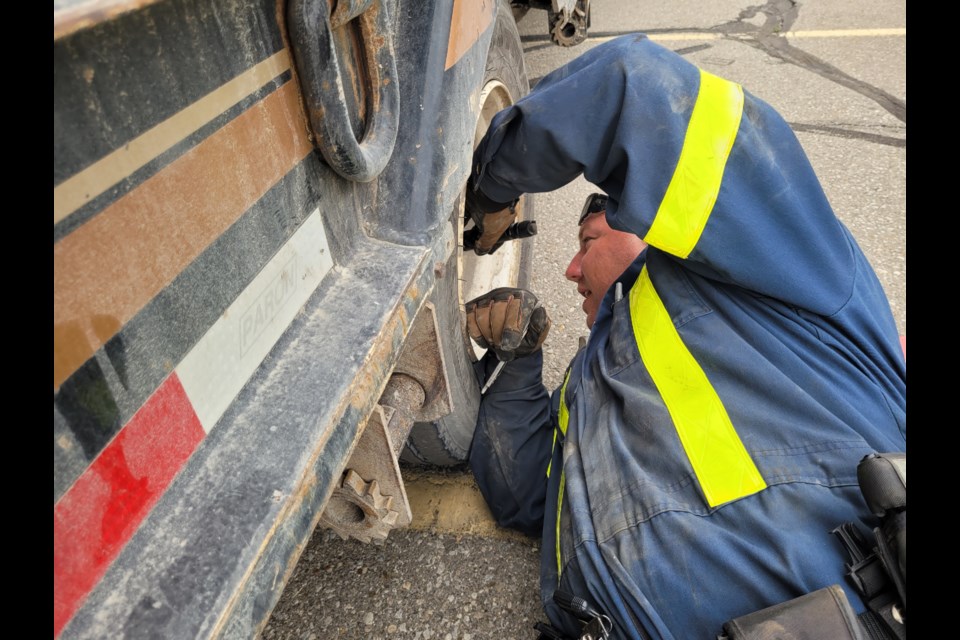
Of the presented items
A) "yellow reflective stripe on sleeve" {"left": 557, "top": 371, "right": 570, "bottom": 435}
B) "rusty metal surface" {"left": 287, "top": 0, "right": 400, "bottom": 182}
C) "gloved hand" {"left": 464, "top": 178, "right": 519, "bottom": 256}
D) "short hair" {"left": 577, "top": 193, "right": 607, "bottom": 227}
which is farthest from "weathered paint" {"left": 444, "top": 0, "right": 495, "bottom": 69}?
"yellow reflective stripe on sleeve" {"left": 557, "top": 371, "right": 570, "bottom": 435}

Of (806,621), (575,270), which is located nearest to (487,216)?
(575,270)

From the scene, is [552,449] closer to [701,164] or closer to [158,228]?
[701,164]

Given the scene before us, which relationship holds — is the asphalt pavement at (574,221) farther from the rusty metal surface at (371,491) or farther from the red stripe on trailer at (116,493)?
the red stripe on trailer at (116,493)

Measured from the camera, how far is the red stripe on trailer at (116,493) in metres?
0.51

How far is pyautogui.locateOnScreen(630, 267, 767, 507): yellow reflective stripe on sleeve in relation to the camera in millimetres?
1132

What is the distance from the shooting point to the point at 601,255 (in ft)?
5.78

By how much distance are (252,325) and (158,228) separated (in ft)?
0.63

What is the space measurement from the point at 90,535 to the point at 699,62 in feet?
14.7

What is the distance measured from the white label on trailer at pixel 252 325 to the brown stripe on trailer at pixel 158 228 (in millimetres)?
89

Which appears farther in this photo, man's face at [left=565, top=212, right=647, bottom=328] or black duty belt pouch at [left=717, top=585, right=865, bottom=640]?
man's face at [left=565, top=212, right=647, bottom=328]

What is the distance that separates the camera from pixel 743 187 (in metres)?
1.11

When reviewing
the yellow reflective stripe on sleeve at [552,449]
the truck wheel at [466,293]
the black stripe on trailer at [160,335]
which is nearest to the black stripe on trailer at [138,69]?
the black stripe on trailer at [160,335]

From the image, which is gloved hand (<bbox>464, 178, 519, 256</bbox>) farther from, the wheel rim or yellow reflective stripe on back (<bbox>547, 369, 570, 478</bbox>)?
yellow reflective stripe on back (<bbox>547, 369, 570, 478</bbox>)
